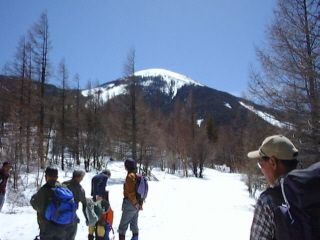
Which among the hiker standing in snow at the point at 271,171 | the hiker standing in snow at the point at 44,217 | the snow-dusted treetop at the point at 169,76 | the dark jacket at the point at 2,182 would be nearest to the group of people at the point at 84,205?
the hiker standing in snow at the point at 44,217

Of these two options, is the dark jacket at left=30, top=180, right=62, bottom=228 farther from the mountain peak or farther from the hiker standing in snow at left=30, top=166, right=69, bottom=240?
the mountain peak

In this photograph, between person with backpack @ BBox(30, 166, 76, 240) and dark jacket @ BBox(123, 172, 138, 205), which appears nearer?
person with backpack @ BBox(30, 166, 76, 240)

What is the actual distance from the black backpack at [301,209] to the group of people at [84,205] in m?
3.13

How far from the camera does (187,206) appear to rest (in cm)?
948

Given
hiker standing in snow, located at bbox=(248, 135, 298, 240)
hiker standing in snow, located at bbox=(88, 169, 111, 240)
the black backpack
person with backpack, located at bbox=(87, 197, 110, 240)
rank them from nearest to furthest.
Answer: the black backpack, hiker standing in snow, located at bbox=(248, 135, 298, 240), person with backpack, located at bbox=(87, 197, 110, 240), hiker standing in snow, located at bbox=(88, 169, 111, 240)

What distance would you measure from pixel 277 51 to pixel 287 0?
63.9 inches

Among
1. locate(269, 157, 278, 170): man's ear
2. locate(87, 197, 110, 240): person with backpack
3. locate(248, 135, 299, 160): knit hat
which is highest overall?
locate(248, 135, 299, 160): knit hat

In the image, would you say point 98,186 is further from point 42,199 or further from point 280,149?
point 280,149

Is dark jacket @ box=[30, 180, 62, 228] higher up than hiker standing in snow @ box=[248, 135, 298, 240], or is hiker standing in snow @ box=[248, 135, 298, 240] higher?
hiker standing in snow @ box=[248, 135, 298, 240]

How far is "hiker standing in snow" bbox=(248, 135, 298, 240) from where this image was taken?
4.76 ft

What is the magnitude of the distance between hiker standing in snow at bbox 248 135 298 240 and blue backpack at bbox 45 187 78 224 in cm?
276

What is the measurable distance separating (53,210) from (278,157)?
10.0 ft

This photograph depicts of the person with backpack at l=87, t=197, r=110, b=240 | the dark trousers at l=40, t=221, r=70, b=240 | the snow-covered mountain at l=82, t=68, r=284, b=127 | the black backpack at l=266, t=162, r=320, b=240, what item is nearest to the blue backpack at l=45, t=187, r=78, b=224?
the dark trousers at l=40, t=221, r=70, b=240

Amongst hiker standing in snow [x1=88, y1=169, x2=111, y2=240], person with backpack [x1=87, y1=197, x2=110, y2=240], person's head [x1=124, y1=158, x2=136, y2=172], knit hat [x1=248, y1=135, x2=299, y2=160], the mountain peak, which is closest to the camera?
knit hat [x1=248, y1=135, x2=299, y2=160]
